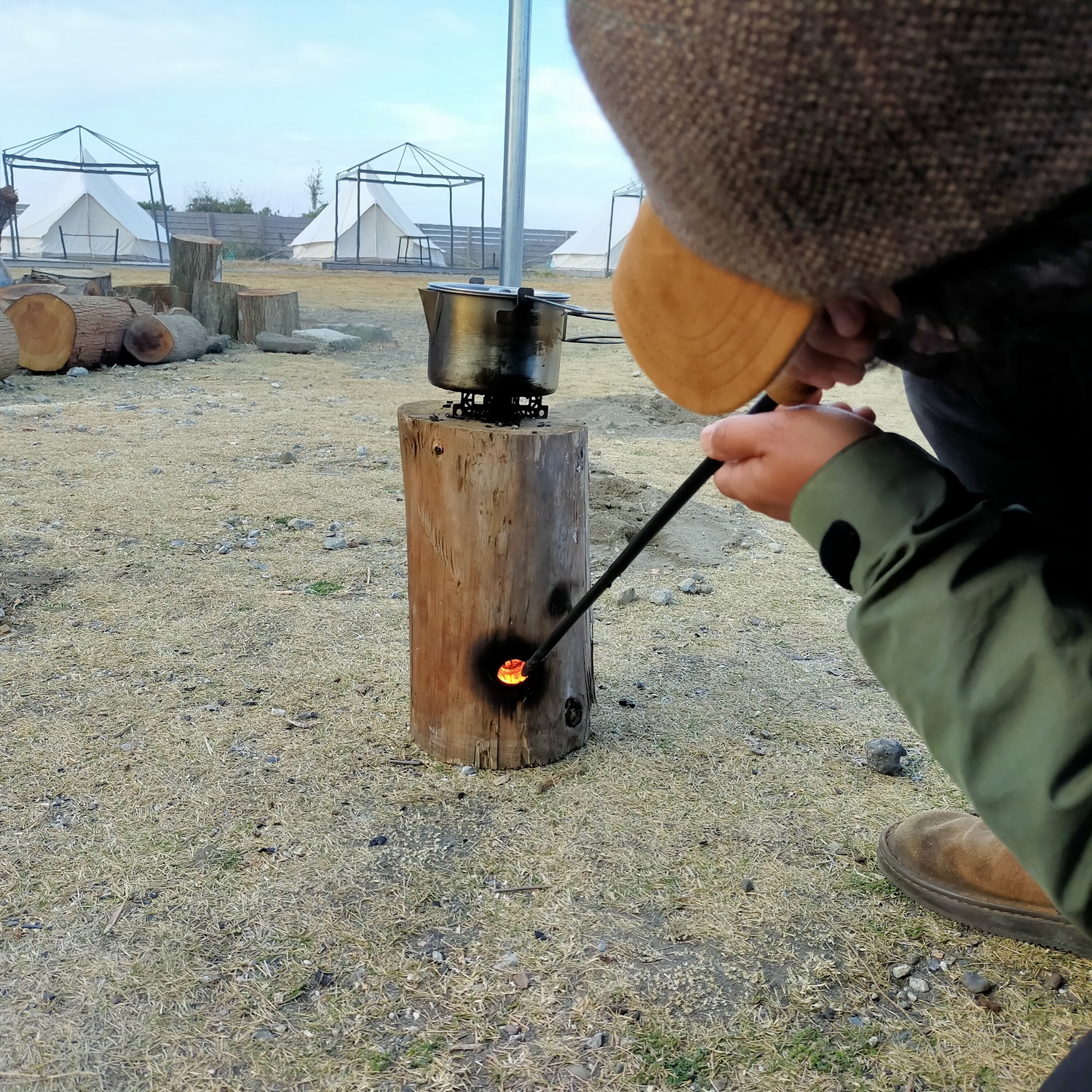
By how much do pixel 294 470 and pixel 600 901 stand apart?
3537 mm

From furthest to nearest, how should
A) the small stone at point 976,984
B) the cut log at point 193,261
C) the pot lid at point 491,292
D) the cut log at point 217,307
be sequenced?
1. the cut log at point 217,307
2. the cut log at point 193,261
3. the pot lid at point 491,292
4. the small stone at point 976,984

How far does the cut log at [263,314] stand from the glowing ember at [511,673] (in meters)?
8.41

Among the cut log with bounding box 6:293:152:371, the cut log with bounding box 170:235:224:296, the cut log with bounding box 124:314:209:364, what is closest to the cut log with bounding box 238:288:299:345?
the cut log with bounding box 170:235:224:296

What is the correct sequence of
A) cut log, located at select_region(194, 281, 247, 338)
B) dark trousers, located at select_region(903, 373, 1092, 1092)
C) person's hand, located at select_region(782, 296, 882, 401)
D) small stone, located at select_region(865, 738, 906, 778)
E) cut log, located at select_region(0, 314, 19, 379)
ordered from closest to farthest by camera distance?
person's hand, located at select_region(782, 296, 882, 401) → dark trousers, located at select_region(903, 373, 1092, 1092) → small stone, located at select_region(865, 738, 906, 778) → cut log, located at select_region(0, 314, 19, 379) → cut log, located at select_region(194, 281, 247, 338)

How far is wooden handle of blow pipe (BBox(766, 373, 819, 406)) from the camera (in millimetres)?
1159

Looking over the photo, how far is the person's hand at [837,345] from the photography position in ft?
3.11

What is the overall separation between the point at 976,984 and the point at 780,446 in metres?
1.13

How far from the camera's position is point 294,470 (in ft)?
16.4

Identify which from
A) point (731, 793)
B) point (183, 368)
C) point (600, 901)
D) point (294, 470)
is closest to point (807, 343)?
point (600, 901)

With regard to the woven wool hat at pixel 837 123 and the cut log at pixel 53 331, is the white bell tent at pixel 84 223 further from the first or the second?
the woven wool hat at pixel 837 123

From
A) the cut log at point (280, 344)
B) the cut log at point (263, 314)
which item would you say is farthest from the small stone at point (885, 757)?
the cut log at point (263, 314)

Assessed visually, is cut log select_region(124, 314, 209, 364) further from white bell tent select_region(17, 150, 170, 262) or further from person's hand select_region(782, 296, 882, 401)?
white bell tent select_region(17, 150, 170, 262)

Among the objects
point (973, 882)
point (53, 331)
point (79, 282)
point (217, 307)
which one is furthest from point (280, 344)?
point (973, 882)

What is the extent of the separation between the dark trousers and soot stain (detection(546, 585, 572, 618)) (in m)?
0.91
